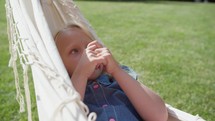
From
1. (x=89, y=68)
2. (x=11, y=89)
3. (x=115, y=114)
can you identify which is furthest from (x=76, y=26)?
(x=11, y=89)

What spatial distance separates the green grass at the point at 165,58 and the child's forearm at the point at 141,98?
4.12 feet

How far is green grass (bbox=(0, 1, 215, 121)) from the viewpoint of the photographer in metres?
3.40

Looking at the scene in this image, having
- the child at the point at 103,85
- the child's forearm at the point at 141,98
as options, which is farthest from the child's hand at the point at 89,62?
the child's forearm at the point at 141,98

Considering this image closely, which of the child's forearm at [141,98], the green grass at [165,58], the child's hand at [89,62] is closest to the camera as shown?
the child's hand at [89,62]

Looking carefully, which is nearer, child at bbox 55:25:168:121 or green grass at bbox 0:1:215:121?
child at bbox 55:25:168:121

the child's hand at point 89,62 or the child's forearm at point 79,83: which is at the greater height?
the child's hand at point 89,62

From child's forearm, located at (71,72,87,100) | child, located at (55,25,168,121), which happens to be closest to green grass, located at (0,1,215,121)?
child, located at (55,25,168,121)

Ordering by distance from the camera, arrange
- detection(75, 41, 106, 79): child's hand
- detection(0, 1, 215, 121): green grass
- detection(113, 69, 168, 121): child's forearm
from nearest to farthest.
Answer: detection(75, 41, 106, 79): child's hand → detection(113, 69, 168, 121): child's forearm → detection(0, 1, 215, 121): green grass

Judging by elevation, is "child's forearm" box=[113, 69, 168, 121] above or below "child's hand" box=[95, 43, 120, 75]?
below

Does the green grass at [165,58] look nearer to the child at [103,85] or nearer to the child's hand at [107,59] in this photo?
the child at [103,85]

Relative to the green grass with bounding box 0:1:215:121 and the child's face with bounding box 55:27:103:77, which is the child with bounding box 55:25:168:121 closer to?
the child's face with bounding box 55:27:103:77

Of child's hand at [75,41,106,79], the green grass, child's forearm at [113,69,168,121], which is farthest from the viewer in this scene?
the green grass

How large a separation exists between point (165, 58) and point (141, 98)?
10.2 feet

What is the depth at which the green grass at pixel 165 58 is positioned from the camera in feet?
11.2
